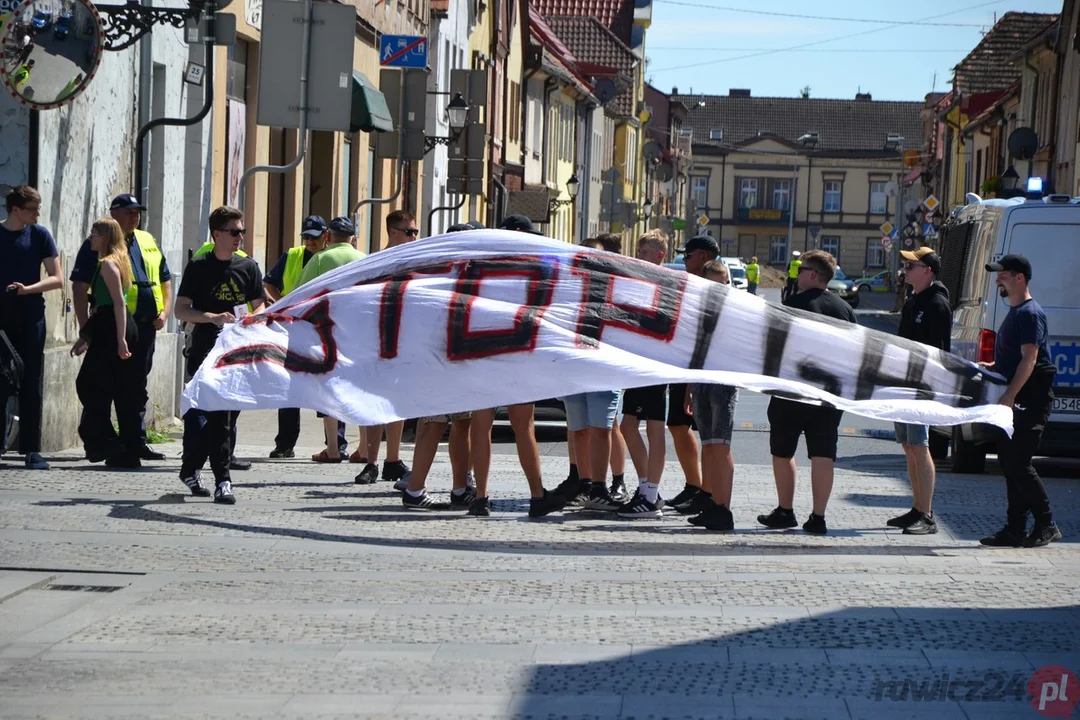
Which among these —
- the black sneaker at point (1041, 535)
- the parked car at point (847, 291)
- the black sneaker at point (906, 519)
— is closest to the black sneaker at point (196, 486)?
the black sneaker at point (906, 519)

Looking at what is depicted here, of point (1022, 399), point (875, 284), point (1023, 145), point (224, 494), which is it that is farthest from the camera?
point (875, 284)

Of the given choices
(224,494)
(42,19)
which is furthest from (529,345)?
(42,19)

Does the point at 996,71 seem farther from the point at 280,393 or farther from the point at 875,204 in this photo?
the point at 280,393

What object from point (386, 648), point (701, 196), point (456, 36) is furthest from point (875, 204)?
point (386, 648)

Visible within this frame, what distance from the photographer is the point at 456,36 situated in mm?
40469

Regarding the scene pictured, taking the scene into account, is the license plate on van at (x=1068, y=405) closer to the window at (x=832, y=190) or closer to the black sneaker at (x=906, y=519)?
the black sneaker at (x=906, y=519)

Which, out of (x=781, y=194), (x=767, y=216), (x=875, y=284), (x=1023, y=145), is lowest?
(x=875, y=284)

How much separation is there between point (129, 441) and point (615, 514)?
12.7ft

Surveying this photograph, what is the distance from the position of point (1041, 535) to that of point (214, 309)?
554 centimetres

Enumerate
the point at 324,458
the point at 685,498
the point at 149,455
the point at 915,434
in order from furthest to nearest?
the point at 324,458, the point at 149,455, the point at 685,498, the point at 915,434

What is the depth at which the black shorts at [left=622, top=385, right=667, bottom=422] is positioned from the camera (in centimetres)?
1188

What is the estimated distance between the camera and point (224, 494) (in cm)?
1149

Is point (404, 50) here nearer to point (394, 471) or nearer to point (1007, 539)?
point (394, 471)

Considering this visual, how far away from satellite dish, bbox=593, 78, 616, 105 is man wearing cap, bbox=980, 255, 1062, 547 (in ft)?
198
